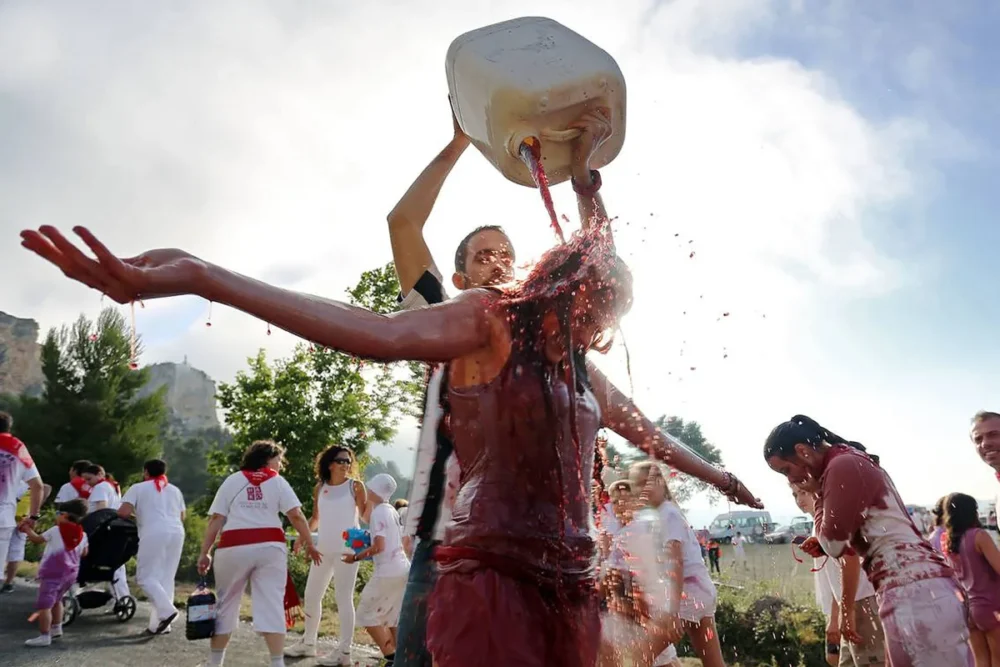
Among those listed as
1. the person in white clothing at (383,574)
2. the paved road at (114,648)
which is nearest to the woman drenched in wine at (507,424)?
the person in white clothing at (383,574)

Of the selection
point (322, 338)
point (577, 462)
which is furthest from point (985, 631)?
point (322, 338)

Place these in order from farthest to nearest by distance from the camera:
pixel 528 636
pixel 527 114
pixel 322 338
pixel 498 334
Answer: pixel 527 114, pixel 498 334, pixel 528 636, pixel 322 338

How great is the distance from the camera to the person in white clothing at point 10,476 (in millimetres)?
8281

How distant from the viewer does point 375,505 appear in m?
7.32

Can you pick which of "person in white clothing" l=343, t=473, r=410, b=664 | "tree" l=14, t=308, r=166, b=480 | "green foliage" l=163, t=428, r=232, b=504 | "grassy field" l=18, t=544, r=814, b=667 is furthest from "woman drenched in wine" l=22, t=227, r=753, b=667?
"green foliage" l=163, t=428, r=232, b=504

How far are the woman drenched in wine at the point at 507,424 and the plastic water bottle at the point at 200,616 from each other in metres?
5.49

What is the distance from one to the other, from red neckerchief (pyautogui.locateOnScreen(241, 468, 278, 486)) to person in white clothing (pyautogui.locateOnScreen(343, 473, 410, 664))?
1051mm

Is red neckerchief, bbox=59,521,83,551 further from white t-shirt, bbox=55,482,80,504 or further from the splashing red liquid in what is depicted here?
the splashing red liquid

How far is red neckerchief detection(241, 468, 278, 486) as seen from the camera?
22.0 feet

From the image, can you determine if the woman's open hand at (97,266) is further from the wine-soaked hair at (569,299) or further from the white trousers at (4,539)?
the white trousers at (4,539)

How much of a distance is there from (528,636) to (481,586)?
14 centimetres

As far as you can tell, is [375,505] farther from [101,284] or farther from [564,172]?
[101,284]

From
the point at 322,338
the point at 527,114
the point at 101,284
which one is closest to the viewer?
the point at 101,284

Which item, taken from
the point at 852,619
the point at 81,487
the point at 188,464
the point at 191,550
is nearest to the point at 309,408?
the point at 191,550
